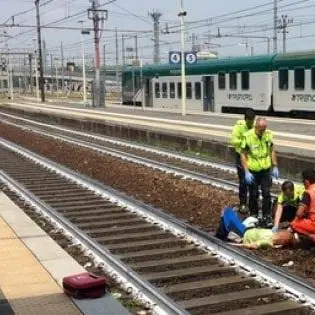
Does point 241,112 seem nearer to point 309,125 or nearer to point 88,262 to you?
point 309,125

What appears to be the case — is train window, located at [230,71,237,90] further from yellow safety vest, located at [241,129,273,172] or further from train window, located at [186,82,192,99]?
yellow safety vest, located at [241,129,273,172]

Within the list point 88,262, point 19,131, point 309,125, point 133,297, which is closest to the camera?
point 133,297

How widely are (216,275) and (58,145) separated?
17.5 metres

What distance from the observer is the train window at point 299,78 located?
92.3ft

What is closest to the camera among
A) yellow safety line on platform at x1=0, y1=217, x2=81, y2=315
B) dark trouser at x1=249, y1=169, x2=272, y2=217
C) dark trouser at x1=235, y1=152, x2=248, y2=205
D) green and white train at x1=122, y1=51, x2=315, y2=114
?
yellow safety line on platform at x1=0, y1=217, x2=81, y2=315

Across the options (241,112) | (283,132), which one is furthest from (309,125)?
(241,112)

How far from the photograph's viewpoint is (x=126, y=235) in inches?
357

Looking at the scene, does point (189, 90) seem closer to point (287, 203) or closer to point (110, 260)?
point (287, 203)

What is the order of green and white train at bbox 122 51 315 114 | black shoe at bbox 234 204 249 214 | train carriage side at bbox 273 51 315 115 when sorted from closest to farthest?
black shoe at bbox 234 204 249 214, train carriage side at bbox 273 51 315 115, green and white train at bbox 122 51 315 114

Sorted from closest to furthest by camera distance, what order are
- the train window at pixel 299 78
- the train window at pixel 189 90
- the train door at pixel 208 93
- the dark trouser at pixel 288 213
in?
the dark trouser at pixel 288 213, the train window at pixel 299 78, the train door at pixel 208 93, the train window at pixel 189 90

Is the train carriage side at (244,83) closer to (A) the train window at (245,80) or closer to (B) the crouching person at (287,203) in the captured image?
(A) the train window at (245,80)

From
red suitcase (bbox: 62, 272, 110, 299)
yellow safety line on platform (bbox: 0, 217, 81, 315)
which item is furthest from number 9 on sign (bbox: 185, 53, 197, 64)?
red suitcase (bbox: 62, 272, 110, 299)

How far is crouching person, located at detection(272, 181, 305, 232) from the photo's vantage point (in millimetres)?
8223

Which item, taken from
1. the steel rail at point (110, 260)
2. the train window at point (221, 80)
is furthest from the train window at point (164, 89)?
the steel rail at point (110, 260)
